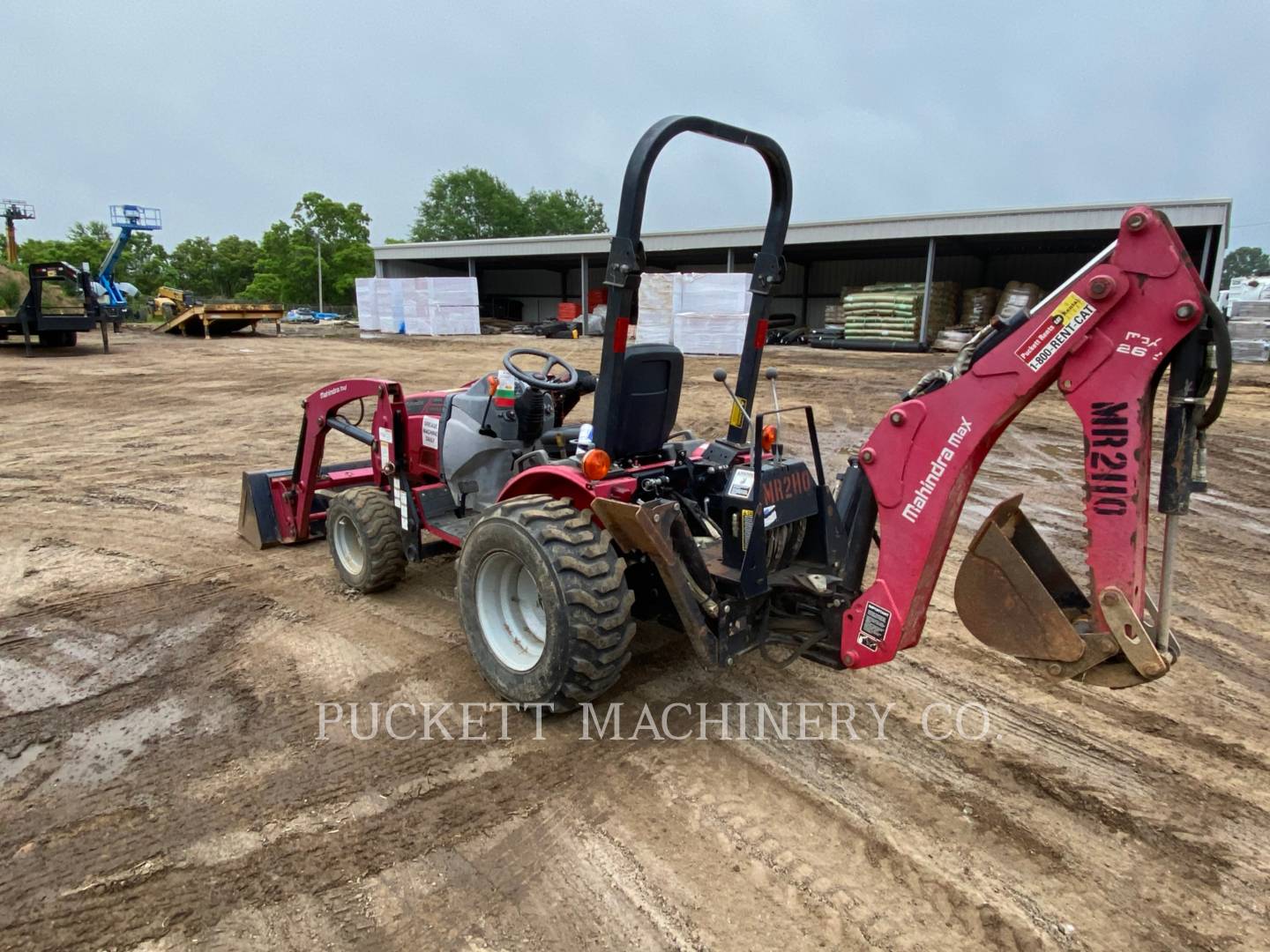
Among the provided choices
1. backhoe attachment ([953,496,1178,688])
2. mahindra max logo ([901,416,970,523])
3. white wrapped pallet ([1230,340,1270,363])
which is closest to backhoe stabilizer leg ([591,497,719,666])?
mahindra max logo ([901,416,970,523])

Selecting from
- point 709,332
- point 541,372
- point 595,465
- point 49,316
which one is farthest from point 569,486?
point 49,316

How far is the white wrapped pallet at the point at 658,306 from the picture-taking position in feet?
72.5

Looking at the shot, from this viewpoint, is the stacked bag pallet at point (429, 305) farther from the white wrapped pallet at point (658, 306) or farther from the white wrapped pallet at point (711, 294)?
the white wrapped pallet at point (711, 294)

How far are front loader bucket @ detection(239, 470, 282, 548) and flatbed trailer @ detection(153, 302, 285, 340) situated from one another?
2388 cm

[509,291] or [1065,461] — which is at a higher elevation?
[509,291]

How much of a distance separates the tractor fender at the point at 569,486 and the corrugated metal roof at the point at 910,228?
14.1 m

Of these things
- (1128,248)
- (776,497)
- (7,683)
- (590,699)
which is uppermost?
(1128,248)

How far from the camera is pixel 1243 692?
3656mm

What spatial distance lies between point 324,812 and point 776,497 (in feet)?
6.77

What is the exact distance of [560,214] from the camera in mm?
75125

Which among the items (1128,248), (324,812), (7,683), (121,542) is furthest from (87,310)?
(1128,248)

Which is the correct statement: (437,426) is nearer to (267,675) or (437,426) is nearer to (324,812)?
(267,675)

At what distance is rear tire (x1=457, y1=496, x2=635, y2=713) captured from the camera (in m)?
3.05

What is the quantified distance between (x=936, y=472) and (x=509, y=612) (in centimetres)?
201
